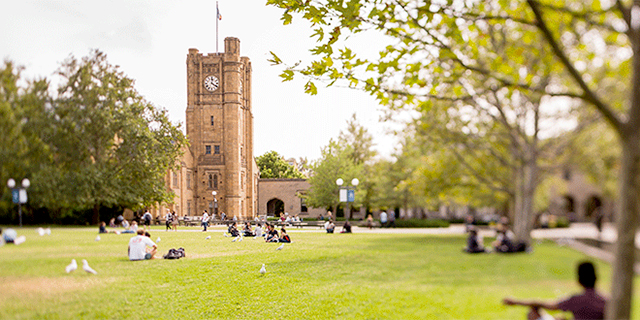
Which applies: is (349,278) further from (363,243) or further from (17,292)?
(17,292)

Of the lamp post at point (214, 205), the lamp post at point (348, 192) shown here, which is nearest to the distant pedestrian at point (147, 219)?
the lamp post at point (214, 205)

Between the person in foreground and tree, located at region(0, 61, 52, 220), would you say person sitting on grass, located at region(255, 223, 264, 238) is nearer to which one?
tree, located at region(0, 61, 52, 220)

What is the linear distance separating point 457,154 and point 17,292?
275 cm

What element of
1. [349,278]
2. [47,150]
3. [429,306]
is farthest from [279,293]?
[47,150]

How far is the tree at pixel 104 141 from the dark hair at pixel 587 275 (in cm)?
279

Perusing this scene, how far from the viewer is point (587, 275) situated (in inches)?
64.6

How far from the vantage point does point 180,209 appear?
164 inches

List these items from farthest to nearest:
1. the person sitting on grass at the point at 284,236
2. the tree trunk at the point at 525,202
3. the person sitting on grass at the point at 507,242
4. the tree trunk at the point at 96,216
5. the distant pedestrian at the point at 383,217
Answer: the person sitting on grass at the point at 284,236
the distant pedestrian at the point at 383,217
the tree trunk at the point at 96,216
the person sitting on grass at the point at 507,242
the tree trunk at the point at 525,202

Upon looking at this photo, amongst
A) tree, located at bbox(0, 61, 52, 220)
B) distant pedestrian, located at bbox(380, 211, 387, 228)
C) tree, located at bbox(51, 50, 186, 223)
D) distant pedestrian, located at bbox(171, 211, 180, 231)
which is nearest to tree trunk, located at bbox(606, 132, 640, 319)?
distant pedestrian, located at bbox(380, 211, 387, 228)

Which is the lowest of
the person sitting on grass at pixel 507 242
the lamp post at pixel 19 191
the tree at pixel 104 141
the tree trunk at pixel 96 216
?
the person sitting on grass at pixel 507 242

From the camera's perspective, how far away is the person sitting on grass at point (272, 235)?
5.85 meters

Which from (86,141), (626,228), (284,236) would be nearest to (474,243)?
(626,228)

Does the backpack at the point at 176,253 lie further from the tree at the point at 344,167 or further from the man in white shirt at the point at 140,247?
the tree at the point at 344,167

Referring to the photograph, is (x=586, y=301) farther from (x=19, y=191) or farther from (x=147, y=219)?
(x=147, y=219)
